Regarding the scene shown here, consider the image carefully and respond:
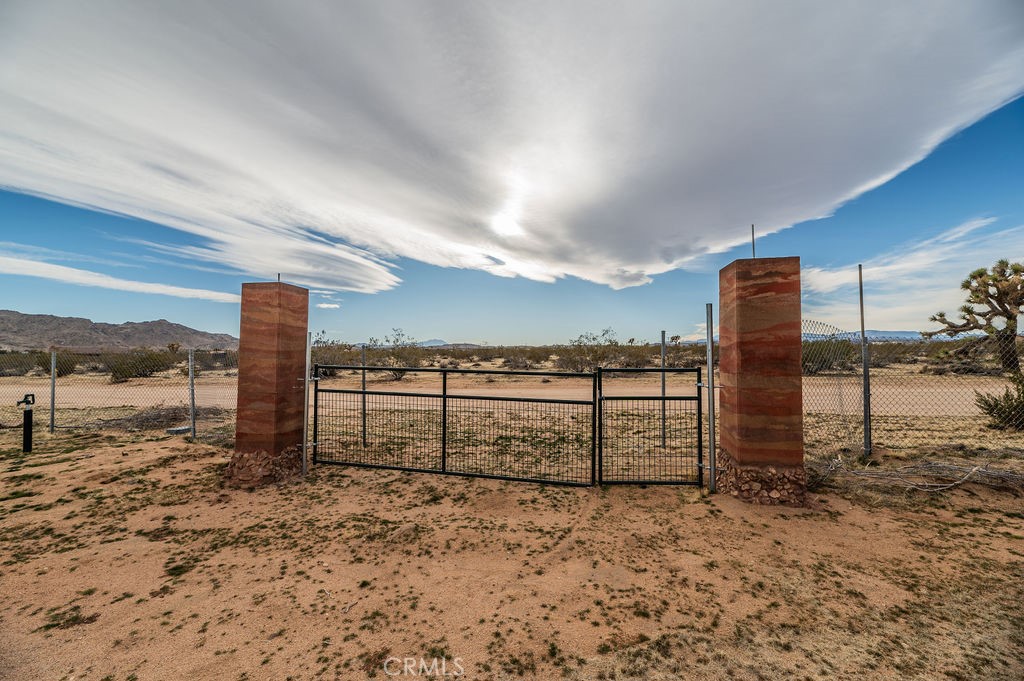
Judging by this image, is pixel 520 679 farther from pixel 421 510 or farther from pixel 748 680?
pixel 421 510

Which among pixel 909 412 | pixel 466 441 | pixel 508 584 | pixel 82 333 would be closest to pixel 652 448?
pixel 466 441

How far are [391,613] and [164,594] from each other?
2200 millimetres

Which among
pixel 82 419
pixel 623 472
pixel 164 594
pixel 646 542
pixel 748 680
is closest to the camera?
pixel 748 680

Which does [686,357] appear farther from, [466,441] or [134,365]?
[134,365]

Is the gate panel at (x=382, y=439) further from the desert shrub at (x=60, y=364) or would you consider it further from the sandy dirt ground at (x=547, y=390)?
the desert shrub at (x=60, y=364)

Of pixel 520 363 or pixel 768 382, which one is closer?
pixel 768 382

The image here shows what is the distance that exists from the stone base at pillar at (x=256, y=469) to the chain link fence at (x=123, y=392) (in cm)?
330

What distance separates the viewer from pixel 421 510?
5.49 meters

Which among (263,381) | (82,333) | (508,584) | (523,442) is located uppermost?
(82,333)

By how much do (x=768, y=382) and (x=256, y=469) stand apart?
8.11 metres

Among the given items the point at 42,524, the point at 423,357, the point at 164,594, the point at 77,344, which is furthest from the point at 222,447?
the point at 77,344

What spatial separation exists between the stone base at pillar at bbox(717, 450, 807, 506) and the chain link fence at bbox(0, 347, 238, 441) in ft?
35.6

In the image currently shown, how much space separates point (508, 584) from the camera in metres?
3.71

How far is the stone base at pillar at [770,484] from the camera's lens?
556 cm
